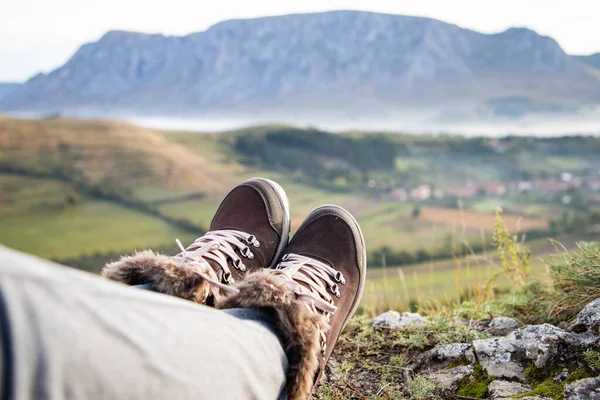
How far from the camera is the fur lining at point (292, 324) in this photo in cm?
108

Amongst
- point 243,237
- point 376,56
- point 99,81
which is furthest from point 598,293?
point 376,56

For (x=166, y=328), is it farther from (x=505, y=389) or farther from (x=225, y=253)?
(x=505, y=389)

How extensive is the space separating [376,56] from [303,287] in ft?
156

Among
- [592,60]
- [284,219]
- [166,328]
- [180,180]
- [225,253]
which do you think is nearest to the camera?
[166,328]

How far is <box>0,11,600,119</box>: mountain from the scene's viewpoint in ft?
128

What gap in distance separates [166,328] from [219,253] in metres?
0.84

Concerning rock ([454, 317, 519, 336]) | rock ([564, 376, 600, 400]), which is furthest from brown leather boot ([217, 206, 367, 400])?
rock ([564, 376, 600, 400])

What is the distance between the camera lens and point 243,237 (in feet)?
6.23

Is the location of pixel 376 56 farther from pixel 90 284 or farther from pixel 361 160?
pixel 90 284

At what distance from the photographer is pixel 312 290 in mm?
1506

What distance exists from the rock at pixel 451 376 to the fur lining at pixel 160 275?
2.72 ft

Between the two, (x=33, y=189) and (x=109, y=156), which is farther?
(x=109, y=156)

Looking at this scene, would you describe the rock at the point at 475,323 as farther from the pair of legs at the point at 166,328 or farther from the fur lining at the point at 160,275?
the fur lining at the point at 160,275

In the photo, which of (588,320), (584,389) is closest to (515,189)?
(588,320)
